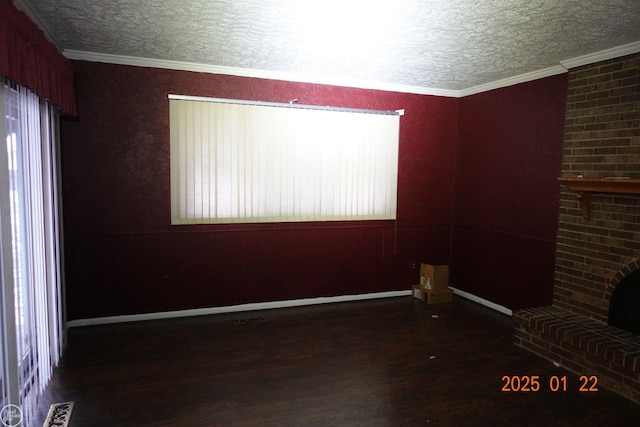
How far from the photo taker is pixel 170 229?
4.06 m

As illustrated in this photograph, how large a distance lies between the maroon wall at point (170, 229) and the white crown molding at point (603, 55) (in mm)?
1617

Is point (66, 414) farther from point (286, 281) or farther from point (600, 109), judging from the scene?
point (600, 109)

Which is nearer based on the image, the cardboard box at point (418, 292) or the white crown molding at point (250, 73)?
the white crown molding at point (250, 73)

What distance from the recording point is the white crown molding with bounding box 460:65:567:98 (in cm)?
386

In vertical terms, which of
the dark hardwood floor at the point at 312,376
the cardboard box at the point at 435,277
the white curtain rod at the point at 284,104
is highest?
the white curtain rod at the point at 284,104

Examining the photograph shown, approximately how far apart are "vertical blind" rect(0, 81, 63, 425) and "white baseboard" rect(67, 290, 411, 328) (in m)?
0.77

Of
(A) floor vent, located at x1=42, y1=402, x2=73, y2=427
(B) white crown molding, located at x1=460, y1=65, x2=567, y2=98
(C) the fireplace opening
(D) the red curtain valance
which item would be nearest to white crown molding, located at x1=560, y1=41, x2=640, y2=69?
(B) white crown molding, located at x1=460, y1=65, x2=567, y2=98

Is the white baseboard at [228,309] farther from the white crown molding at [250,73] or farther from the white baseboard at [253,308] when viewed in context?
the white crown molding at [250,73]

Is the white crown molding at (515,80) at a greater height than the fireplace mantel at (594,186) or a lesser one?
greater

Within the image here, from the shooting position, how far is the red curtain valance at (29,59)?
1.99 m

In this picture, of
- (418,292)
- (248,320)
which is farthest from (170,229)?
(418,292)

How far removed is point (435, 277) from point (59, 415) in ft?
12.3

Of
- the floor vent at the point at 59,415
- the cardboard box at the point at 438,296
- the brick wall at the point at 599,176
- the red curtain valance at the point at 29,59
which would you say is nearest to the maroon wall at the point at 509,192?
the brick wall at the point at 599,176

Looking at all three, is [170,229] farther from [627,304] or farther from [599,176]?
[627,304]
